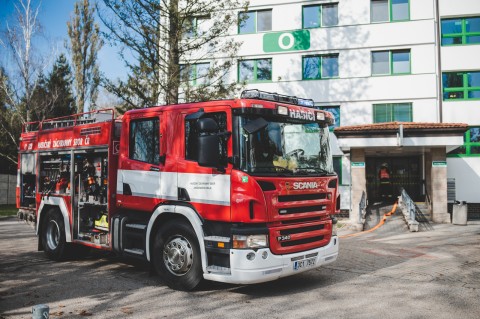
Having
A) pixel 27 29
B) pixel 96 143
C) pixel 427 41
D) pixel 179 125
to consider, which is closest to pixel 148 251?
pixel 179 125

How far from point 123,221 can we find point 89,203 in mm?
1537

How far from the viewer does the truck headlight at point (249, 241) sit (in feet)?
19.5

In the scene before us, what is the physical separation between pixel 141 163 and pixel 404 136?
13.7 m

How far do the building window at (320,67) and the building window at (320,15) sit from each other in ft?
6.10

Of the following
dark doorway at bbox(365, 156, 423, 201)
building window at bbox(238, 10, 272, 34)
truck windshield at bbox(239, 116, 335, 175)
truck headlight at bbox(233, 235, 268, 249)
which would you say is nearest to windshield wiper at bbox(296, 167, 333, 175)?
truck windshield at bbox(239, 116, 335, 175)

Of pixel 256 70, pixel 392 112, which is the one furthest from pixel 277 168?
pixel 256 70

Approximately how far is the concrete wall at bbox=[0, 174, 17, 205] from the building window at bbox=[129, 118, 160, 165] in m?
25.0

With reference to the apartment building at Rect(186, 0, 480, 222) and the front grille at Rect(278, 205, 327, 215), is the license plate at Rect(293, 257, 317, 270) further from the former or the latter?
the apartment building at Rect(186, 0, 480, 222)

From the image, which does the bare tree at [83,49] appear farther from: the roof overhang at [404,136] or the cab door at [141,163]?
the cab door at [141,163]

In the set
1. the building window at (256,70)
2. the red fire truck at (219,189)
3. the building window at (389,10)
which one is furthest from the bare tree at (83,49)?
the red fire truck at (219,189)

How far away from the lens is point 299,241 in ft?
21.4

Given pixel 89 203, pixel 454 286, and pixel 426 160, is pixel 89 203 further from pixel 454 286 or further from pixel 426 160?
pixel 426 160

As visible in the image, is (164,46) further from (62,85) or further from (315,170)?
(62,85)

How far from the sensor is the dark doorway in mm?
23781
